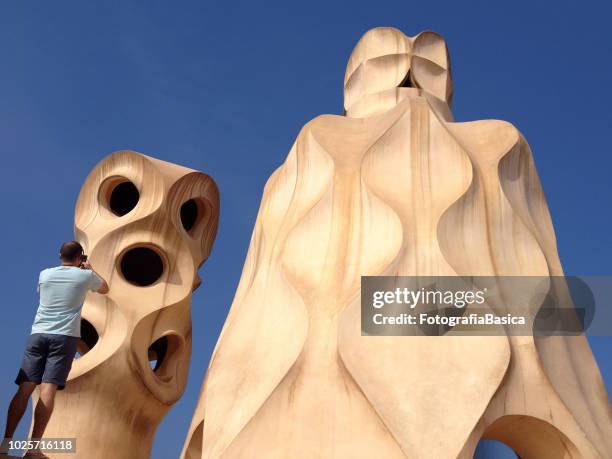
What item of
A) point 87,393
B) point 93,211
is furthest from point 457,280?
point 93,211

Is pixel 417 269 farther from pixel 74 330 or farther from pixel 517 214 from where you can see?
pixel 74 330

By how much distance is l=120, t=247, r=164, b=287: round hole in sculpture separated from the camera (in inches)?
440

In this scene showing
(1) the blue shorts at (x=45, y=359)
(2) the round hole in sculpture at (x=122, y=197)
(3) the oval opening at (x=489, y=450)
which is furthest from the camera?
(3) the oval opening at (x=489, y=450)

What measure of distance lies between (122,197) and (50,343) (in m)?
7.13

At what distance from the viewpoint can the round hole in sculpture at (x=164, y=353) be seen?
10992 mm

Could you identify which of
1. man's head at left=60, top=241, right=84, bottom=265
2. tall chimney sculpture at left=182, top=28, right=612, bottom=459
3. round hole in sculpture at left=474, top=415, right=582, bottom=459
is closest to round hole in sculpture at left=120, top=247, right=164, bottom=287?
tall chimney sculpture at left=182, top=28, right=612, bottom=459

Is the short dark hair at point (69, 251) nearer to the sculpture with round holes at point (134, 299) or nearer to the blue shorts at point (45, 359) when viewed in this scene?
the blue shorts at point (45, 359)

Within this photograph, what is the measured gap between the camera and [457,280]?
7395mm

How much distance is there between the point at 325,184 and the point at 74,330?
4.39m

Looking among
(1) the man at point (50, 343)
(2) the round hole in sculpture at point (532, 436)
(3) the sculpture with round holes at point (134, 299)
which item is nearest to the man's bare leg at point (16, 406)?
(1) the man at point (50, 343)

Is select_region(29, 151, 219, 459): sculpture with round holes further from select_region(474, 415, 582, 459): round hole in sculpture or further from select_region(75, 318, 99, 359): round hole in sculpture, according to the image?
select_region(474, 415, 582, 459): round hole in sculpture

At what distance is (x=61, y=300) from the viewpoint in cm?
471

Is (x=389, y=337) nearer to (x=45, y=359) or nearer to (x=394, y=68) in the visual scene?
(x=45, y=359)

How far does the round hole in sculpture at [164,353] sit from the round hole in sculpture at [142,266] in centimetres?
91
